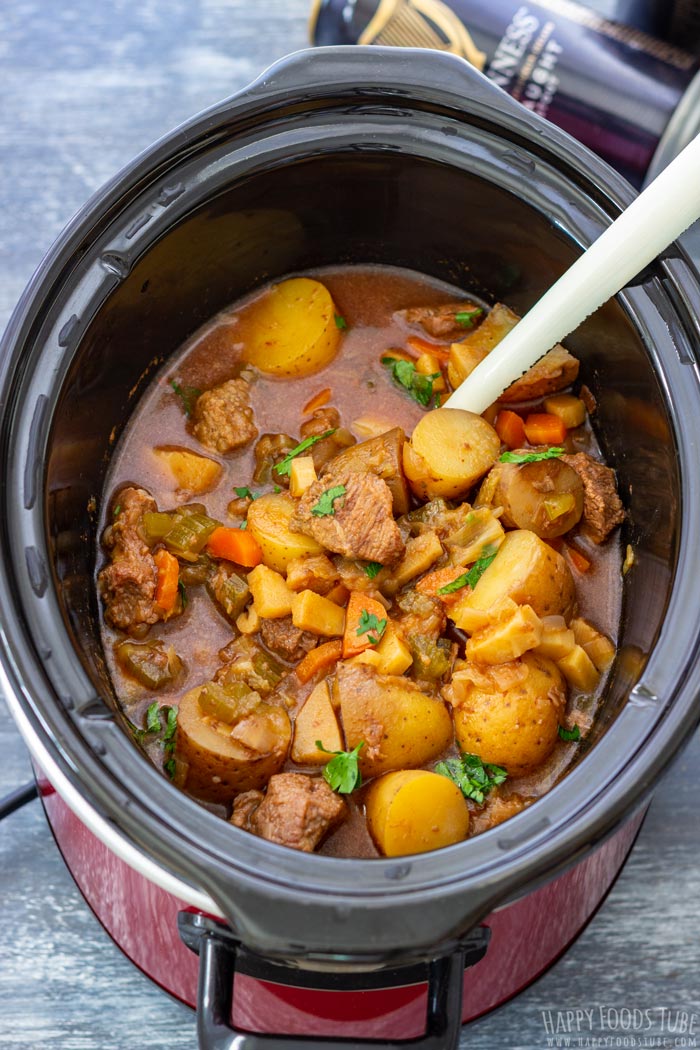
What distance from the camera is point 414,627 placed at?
208 centimetres

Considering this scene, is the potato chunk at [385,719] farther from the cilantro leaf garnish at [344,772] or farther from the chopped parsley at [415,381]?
the chopped parsley at [415,381]

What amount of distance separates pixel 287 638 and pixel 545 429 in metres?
0.79

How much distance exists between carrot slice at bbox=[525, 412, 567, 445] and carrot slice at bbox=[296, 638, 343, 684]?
687mm

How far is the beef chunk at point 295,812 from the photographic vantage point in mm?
1835

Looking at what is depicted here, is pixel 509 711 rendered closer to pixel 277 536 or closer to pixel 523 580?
pixel 523 580

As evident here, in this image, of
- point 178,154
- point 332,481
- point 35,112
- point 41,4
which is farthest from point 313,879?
point 41,4

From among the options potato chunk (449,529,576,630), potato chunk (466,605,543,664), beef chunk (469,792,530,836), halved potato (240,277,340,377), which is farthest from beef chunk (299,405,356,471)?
beef chunk (469,792,530,836)

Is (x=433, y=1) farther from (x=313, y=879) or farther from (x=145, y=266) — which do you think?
(x=313, y=879)

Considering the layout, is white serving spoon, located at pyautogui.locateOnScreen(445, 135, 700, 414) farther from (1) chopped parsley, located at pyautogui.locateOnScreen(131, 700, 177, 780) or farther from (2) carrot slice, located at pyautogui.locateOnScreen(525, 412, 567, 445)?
(1) chopped parsley, located at pyautogui.locateOnScreen(131, 700, 177, 780)

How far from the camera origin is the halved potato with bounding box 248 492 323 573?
2.14m

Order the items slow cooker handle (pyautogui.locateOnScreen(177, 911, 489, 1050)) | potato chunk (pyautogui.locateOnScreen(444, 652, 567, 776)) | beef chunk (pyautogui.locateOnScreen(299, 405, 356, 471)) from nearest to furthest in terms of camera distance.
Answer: slow cooker handle (pyautogui.locateOnScreen(177, 911, 489, 1050)) → potato chunk (pyautogui.locateOnScreen(444, 652, 567, 776)) → beef chunk (pyautogui.locateOnScreen(299, 405, 356, 471))

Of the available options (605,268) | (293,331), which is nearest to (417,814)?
(605,268)

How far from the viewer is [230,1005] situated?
5.43 ft

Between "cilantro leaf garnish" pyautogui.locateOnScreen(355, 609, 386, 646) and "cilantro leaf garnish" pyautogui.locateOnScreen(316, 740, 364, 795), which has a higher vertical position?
"cilantro leaf garnish" pyautogui.locateOnScreen(355, 609, 386, 646)
